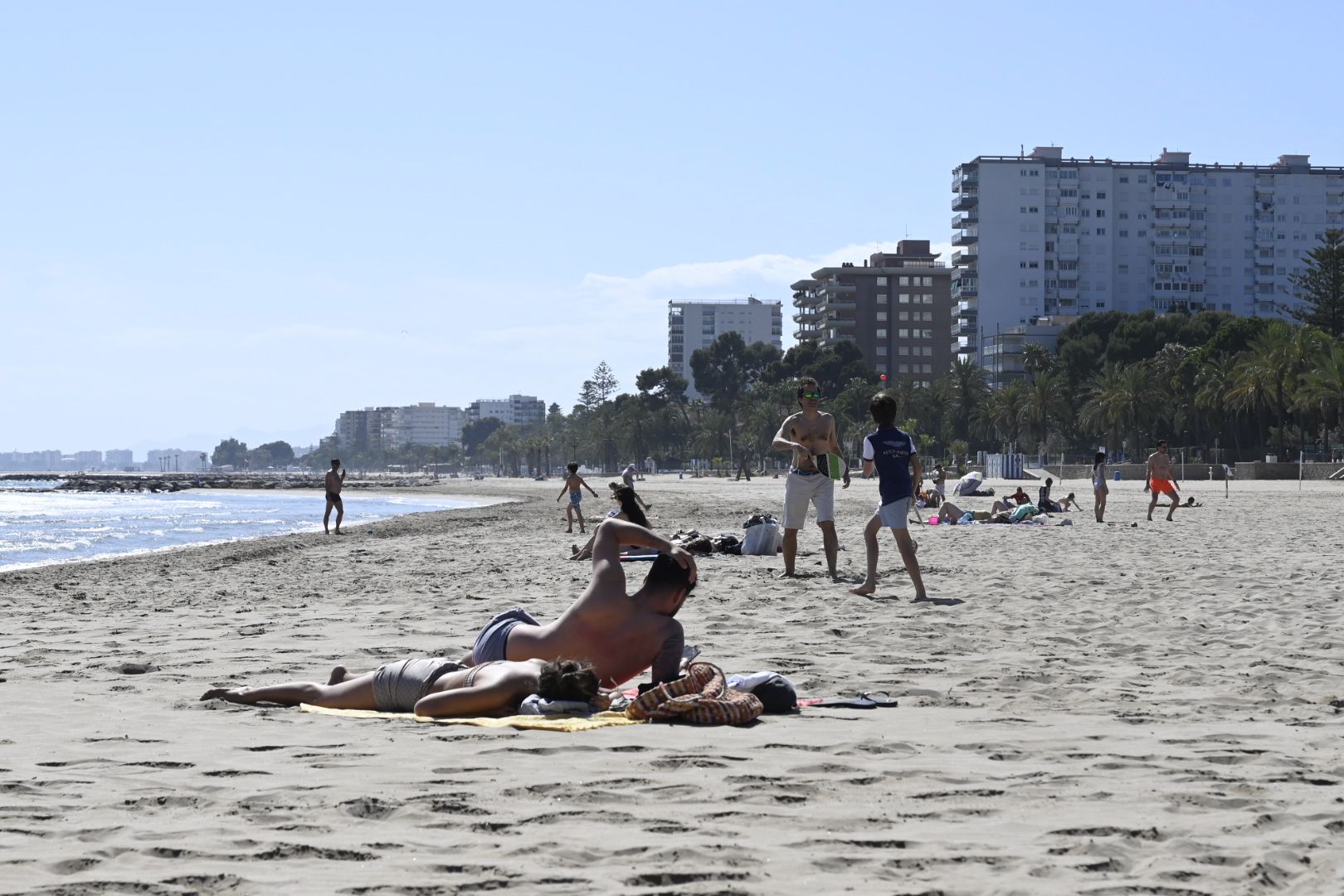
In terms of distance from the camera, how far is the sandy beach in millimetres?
3613

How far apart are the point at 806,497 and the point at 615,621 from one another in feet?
18.5

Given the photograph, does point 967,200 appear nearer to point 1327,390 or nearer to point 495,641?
point 1327,390

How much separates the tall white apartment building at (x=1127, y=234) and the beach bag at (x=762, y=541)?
120m

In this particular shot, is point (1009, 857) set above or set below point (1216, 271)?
below

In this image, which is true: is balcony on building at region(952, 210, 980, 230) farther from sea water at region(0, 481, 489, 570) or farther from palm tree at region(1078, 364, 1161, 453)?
sea water at region(0, 481, 489, 570)

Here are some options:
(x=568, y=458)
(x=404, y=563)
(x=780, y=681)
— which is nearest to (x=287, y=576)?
(x=404, y=563)

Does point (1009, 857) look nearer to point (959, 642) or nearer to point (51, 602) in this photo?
point (959, 642)

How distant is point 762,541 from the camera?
14945mm

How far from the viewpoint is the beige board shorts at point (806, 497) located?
1156 cm

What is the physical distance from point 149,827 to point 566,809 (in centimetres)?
122

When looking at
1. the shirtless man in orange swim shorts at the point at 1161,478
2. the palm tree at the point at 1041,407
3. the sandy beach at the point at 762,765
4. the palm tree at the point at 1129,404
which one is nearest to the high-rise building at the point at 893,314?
the palm tree at the point at 1041,407

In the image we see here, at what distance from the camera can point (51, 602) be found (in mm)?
12828

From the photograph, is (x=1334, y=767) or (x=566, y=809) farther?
(x=1334, y=767)

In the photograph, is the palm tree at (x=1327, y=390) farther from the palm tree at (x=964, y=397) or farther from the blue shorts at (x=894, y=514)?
the blue shorts at (x=894, y=514)
